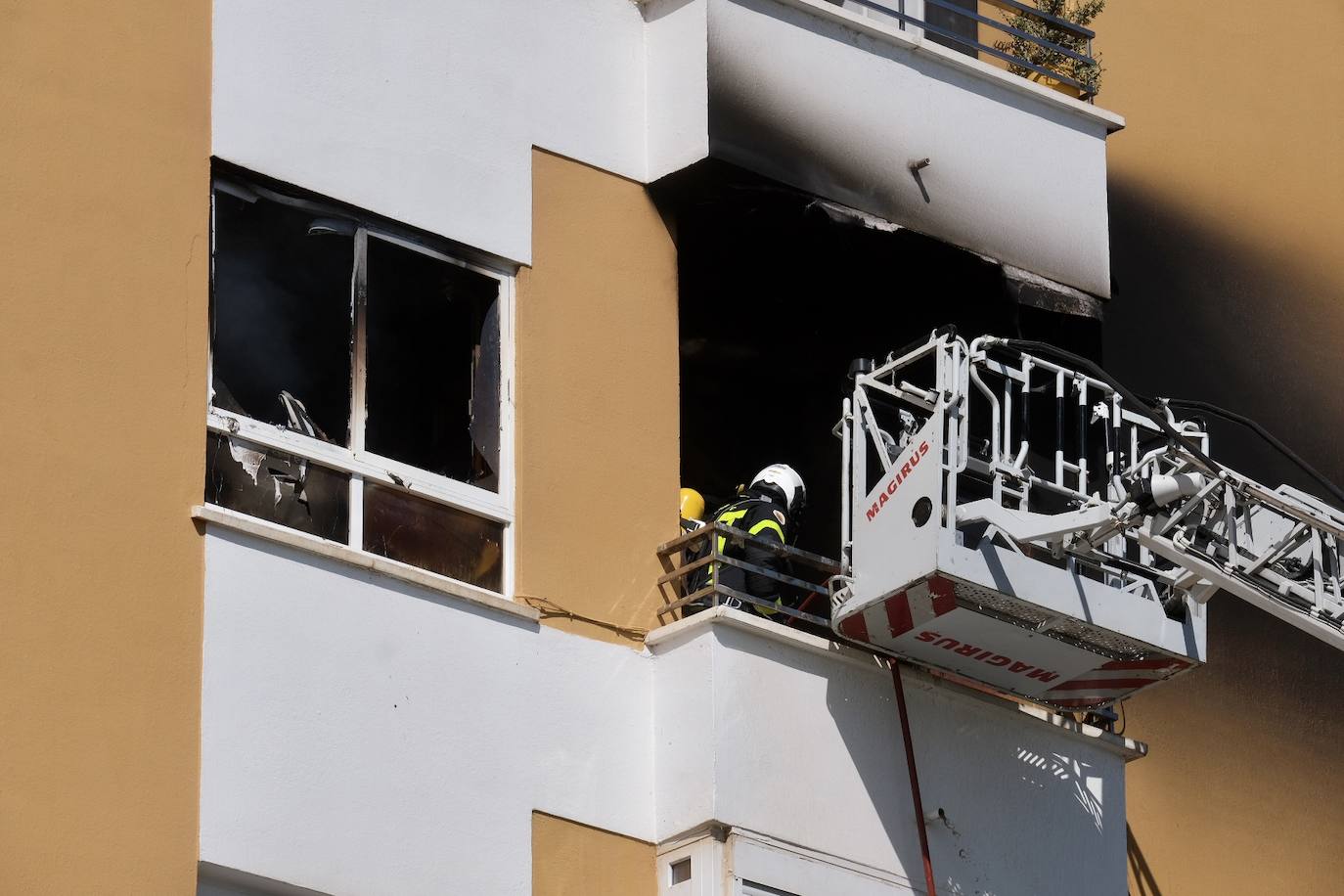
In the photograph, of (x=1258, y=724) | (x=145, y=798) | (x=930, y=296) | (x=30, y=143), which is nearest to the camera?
(x=145, y=798)

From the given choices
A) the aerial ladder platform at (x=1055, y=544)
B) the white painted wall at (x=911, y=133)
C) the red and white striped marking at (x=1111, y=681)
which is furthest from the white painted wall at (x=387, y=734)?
the white painted wall at (x=911, y=133)

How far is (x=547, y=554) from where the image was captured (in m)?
14.4

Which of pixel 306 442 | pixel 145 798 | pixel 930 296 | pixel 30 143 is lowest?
pixel 145 798

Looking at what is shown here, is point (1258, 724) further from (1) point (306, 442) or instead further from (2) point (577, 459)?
(1) point (306, 442)

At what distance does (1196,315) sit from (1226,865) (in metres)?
4.17

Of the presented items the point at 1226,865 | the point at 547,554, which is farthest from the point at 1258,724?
the point at 547,554

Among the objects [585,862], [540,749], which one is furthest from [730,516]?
[585,862]

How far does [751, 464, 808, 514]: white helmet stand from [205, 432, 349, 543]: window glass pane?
11.3 feet

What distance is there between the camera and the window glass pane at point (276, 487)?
1323cm

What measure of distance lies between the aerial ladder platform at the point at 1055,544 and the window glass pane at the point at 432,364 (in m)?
2.16

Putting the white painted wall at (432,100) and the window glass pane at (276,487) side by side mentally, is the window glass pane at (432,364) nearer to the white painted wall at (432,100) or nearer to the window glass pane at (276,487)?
the white painted wall at (432,100)

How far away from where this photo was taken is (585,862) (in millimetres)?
13711

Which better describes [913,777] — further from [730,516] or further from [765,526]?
[730,516]

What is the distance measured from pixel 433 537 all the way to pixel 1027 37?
6.38 m
